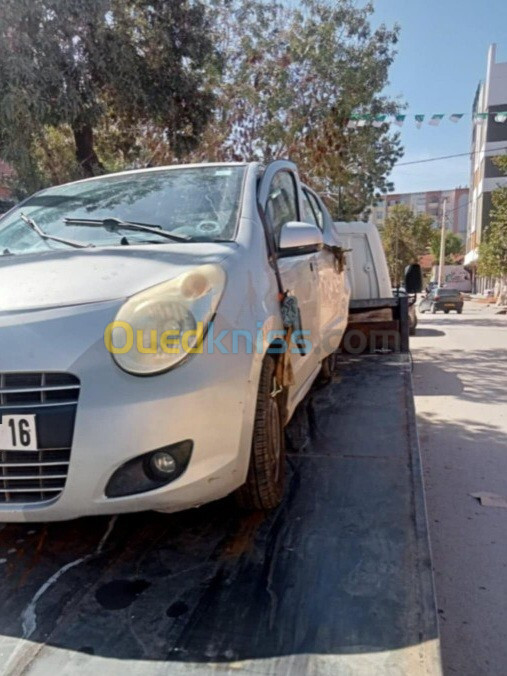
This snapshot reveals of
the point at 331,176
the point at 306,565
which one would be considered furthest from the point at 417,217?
the point at 306,565

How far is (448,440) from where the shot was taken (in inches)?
186

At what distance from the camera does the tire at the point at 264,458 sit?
2145mm

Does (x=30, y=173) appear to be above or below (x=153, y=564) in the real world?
above

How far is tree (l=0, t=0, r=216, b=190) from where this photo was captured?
734cm

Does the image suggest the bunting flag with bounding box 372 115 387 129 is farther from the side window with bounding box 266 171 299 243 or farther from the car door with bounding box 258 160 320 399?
the side window with bounding box 266 171 299 243

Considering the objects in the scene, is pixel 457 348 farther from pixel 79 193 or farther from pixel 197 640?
pixel 197 640

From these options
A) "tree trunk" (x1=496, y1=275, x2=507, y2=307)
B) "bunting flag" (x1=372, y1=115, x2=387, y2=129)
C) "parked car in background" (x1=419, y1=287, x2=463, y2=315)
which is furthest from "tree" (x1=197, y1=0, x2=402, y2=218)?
"tree trunk" (x1=496, y1=275, x2=507, y2=307)

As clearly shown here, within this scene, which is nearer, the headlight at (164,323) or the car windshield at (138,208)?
the headlight at (164,323)

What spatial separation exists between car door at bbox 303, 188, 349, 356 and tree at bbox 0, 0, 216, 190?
5241mm

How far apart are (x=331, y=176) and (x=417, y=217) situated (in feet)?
130

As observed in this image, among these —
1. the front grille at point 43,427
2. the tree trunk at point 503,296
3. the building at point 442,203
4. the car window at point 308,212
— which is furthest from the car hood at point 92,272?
the building at point 442,203

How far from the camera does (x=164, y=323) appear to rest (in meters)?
1.79

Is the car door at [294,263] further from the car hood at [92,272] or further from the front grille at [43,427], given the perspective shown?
Answer: the front grille at [43,427]

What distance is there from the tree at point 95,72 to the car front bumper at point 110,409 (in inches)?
274
